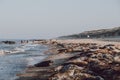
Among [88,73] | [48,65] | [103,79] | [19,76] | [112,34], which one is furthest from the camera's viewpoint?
[112,34]

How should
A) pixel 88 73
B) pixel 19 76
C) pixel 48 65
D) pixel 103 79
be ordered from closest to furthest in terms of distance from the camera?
pixel 103 79 < pixel 88 73 < pixel 19 76 < pixel 48 65

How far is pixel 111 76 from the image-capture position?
53.9 feet

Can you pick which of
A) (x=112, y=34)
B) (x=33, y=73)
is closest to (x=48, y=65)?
(x=33, y=73)

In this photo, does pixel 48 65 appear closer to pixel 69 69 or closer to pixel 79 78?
pixel 69 69

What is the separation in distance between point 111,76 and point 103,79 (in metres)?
0.58

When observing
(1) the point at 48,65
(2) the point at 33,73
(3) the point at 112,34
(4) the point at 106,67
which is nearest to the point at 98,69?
(4) the point at 106,67

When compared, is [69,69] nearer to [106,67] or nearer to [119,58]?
[106,67]

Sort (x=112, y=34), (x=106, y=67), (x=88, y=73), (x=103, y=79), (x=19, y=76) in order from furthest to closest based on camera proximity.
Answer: (x=112, y=34) < (x=19, y=76) < (x=106, y=67) < (x=88, y=73) < (x=103, y=79)

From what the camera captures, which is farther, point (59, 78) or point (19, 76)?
point (19, 76)

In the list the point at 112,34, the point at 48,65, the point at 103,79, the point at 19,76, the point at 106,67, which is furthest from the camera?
the point at 112,34

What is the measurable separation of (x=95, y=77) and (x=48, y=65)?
8.41m

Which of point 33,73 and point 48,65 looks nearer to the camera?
point 33,73

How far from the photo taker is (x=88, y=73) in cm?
1720

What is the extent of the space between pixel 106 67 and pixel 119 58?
8.14ft
